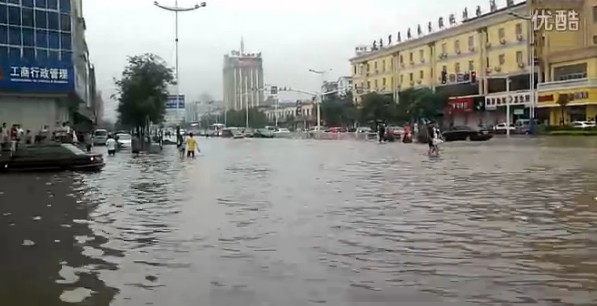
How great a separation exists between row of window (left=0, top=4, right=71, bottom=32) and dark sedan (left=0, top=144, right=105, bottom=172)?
26.8 meters

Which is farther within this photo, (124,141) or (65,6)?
(124,141)

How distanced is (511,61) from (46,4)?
146ft

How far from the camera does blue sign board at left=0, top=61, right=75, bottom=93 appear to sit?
5248 cm

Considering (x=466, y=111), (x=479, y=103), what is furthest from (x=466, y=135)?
(x=466, y=111)

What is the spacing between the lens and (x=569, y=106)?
69375 millimetres

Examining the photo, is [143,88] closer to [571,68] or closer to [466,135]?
[466,135]

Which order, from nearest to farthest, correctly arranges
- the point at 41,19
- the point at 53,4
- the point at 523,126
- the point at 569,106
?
the point at 41,19 → the point at 53,4 → the point at 569,106 → the point at 523,126

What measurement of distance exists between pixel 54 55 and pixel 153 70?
30.1 ft

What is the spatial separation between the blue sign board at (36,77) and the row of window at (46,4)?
4078 millimetres

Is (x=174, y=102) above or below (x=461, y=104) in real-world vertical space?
above

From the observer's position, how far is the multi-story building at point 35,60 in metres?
53.0

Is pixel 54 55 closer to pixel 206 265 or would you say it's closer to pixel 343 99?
pixel 206 265

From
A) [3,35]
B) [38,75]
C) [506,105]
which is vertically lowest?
[506,105]

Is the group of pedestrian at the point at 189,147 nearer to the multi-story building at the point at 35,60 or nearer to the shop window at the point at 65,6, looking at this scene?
the multi-story building at the point at 35,60
